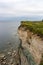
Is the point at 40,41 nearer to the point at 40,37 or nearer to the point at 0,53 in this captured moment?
Answer: the point at 40,37

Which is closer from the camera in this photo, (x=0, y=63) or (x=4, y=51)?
(x=0, y=63)

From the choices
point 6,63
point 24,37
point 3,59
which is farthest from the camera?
point 3,59

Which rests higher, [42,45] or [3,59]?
[42,45]

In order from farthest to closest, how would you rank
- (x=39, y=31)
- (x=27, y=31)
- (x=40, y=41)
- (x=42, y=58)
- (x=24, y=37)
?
1. (x=24, y=37)
2. (x=27, y=31)
3. (x=39, y=31)
4. (x=40, y=41)
5. (x=42, y=58)

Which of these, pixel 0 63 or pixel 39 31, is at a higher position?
pixel 39 31

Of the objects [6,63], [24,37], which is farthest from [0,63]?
[24,37]

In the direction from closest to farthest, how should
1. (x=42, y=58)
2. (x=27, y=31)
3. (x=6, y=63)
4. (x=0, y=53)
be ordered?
(x=42, y=58), (x=27, y=31), (x=6, y=63), (x=0, y=53)

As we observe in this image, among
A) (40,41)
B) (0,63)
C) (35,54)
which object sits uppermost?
(40,41)

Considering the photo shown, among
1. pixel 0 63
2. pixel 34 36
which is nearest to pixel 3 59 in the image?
pixel 0 63

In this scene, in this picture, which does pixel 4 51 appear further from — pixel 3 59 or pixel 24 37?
pixel 24 37
